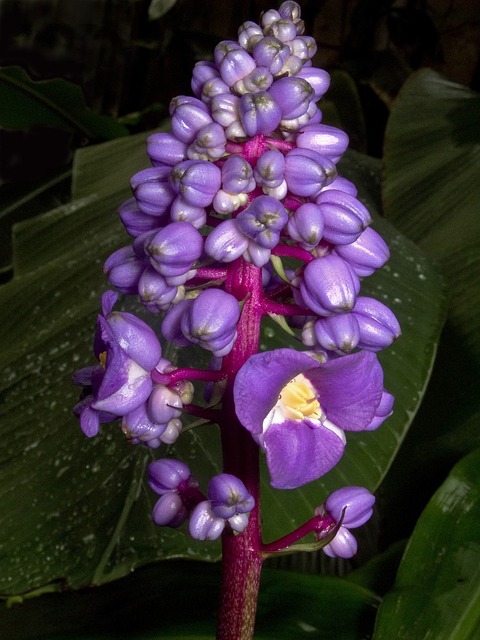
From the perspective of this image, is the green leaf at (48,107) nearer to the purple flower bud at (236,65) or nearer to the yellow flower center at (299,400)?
the purple flower bud at (236,65)

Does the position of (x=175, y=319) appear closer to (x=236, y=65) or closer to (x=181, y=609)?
(x=236, y=65)

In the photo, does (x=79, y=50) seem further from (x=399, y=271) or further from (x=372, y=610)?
(x=372, y=610)

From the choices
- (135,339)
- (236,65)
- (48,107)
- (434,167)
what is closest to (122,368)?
(135,339)

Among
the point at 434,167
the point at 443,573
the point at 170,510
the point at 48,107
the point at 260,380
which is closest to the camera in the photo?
the point at 260,380

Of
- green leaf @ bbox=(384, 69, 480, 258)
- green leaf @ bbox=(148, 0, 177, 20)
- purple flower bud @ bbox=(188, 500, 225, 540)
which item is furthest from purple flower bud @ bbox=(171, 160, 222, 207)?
green leaf @ bbox=(148, 0, 177, 20)

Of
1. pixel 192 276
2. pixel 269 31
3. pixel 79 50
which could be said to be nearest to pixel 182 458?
pixel 192 276

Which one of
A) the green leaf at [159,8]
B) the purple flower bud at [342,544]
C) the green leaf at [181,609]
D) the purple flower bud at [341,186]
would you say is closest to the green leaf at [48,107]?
the green leaf at [159,8]
